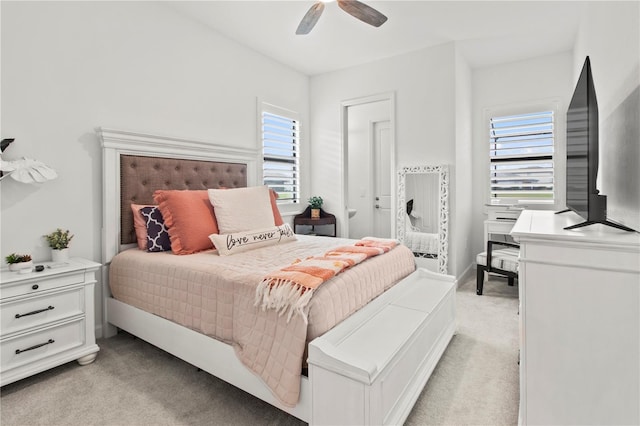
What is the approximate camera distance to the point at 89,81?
2502 mm

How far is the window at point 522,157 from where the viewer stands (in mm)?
4195

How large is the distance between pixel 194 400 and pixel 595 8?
12.4ft

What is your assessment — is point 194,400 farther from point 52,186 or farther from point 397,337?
point 52,186

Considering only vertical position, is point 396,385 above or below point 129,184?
below

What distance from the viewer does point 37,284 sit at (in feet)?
6.42

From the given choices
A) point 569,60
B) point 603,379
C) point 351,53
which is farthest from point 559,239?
point 569,60

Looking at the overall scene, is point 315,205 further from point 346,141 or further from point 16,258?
point 16,258

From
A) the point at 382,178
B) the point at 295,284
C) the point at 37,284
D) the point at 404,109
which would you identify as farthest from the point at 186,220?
the point at 382,178

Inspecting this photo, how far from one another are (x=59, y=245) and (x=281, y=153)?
103 inches

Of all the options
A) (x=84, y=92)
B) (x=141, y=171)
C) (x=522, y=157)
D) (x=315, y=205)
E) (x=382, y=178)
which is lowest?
(x=315, y=205)

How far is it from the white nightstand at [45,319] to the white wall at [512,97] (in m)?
4.46

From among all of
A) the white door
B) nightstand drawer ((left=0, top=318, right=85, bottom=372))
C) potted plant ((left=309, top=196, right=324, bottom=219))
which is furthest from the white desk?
nightstand drawer ((left=0, top=318, right=85, bottom=372))

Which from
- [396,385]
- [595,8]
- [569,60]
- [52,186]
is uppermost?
[569,60]

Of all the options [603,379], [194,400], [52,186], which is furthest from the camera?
[52,186]
